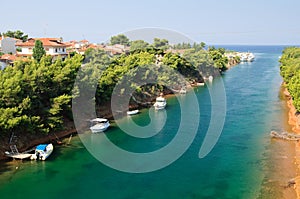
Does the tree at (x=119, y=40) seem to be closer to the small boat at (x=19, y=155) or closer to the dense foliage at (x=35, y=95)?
the dense foliage at (x=35, y=95)

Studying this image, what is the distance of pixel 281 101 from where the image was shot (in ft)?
133

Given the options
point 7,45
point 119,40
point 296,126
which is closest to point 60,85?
point 296,126

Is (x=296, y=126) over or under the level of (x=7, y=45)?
under

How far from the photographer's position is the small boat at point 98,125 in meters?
27.2

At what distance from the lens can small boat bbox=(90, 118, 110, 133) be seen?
1069 inches

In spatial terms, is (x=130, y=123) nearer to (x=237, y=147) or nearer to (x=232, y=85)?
(x=237, y=147)

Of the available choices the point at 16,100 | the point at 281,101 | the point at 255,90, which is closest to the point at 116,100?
the point at 16,100

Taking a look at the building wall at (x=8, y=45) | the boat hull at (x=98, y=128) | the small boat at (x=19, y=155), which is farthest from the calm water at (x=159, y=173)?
the building wall at (x=8, y=45)

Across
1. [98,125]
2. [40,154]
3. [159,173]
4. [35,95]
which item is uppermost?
[35,95]

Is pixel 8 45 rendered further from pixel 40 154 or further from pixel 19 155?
pixel 40 154

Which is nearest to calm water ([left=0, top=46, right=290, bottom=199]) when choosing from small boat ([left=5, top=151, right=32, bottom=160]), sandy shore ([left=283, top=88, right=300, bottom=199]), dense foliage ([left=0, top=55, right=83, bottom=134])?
small boat ([left=5, top=151, right=32, bottom=160])

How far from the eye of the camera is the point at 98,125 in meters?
27.8

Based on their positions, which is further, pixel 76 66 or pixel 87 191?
pixel 76 66

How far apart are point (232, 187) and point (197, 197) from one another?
7.89 ft
